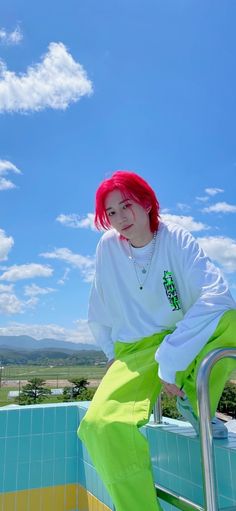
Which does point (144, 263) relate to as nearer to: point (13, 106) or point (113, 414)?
point (113, 414)

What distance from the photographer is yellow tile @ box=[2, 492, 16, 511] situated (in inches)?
89.8

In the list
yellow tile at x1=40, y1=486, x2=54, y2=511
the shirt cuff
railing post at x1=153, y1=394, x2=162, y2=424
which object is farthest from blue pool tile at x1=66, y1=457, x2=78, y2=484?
the shirt cuff

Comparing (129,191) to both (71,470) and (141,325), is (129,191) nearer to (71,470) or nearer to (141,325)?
(141,325)

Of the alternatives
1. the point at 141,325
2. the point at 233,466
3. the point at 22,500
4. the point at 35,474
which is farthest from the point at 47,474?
the point at 233,466

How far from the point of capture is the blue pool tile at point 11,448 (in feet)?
7.60

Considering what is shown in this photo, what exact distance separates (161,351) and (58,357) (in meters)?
122

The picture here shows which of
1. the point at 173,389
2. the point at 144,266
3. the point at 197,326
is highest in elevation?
the point at 144,266

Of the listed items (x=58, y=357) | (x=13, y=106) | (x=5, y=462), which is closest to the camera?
(x=5, y=462)

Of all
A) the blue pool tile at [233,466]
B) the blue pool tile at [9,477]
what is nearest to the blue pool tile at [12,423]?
the blue pool tile at [9,477]

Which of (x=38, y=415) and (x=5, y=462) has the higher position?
(x=38, y=415)

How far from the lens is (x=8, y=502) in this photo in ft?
7.50

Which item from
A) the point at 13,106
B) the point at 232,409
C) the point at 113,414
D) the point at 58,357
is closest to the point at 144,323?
the point at 113,414

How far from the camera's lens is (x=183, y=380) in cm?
124

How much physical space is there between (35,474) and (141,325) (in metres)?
1.46
